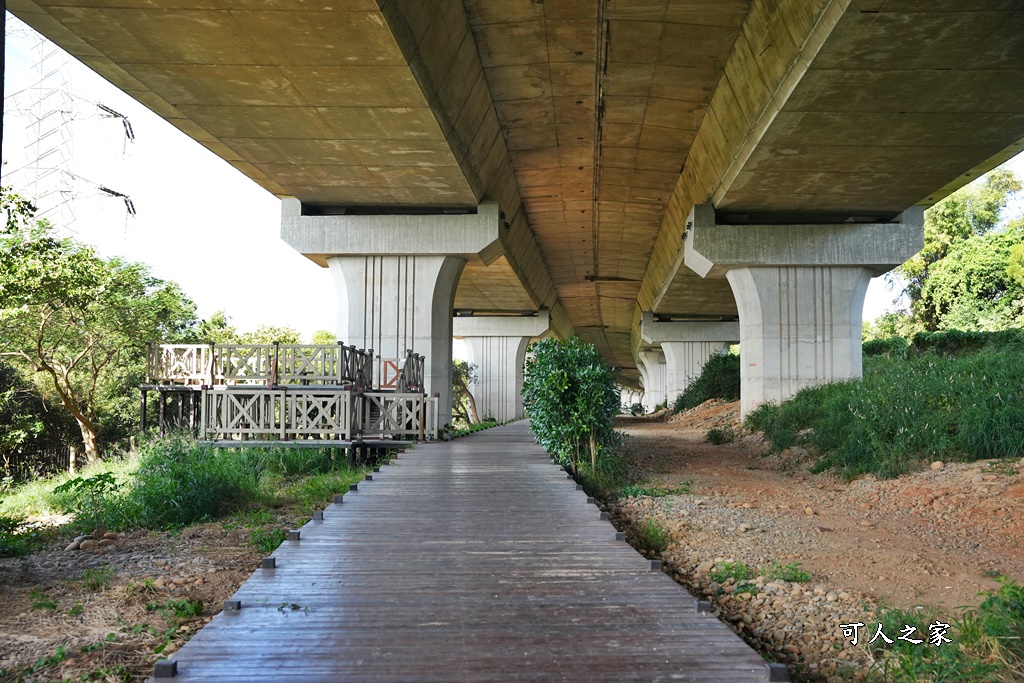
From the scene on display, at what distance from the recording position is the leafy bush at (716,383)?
3278 cm

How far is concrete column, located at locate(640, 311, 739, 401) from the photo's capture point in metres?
39.2

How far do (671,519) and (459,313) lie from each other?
29.5 meters

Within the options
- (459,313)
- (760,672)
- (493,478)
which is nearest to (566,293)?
(459,313)

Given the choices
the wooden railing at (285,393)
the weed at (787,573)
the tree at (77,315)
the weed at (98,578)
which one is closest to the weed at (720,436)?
the wooden railing at (285,393)

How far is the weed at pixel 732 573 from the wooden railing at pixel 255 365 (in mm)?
9704

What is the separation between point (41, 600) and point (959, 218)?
144 feet

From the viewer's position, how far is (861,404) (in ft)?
46.5

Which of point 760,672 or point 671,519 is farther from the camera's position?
point 671,519

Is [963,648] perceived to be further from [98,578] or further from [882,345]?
[882,345]

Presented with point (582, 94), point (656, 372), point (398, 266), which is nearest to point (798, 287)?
point (582, 94)

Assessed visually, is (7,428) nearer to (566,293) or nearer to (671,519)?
(671,519)

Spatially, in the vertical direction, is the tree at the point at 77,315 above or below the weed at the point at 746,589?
above

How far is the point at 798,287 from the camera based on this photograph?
67.3ft

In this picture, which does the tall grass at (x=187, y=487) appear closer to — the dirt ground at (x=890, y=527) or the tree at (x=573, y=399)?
the tree at (x=573, y=399)
